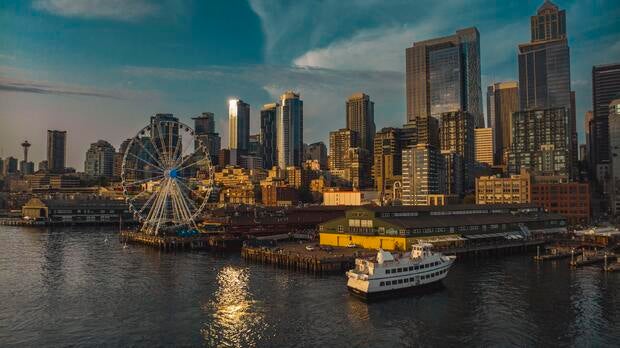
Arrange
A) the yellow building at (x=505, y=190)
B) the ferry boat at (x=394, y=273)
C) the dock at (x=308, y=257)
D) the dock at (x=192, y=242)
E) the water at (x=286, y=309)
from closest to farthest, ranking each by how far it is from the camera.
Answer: the water at (x=286, y=309)
the ferry boat at (x=394, y=273)
the dock at (x=308, y=257)
the dock at (x=192, y=242)
the yellow building at (x=505, y=190)

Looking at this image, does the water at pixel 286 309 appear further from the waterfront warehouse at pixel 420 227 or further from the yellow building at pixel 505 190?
the yellow building at pixel 505 190

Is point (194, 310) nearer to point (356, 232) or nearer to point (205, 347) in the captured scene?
point (205, 347)

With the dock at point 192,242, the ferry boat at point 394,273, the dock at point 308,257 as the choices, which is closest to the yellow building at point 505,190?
the dock at point 192,242

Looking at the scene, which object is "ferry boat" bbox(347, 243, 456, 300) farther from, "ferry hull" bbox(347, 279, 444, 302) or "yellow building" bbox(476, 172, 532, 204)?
"yellow building" bbox(476, 172, 532, 204)

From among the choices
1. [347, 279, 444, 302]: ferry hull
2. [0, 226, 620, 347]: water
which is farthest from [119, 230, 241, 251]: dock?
[347, 279, 444, 302]: ferry hull

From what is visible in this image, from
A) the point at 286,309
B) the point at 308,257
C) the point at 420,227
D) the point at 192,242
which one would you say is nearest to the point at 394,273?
the point at 286,309

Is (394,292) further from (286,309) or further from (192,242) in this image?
(192,242)

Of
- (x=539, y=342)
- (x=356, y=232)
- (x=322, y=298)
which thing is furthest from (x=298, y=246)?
(x=539, y=342)
